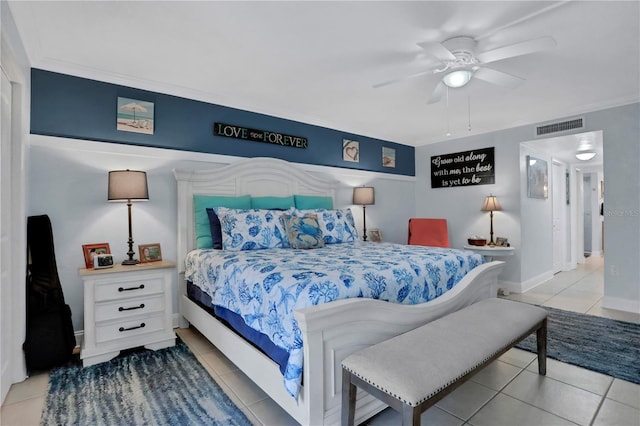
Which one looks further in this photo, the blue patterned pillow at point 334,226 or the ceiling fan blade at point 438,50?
the blue patterned pillow at point 334,226

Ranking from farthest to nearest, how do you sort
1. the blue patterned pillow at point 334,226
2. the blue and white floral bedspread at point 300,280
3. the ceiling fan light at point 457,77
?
the blue patterned pillow at point 334,226, the ceiling fan light at point 457,77, the blue and white floral bedspread at point 300,280

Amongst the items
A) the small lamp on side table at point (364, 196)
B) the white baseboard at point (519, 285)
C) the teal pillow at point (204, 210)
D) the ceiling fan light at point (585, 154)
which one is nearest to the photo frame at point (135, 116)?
the teal pillow at point (204, 210)

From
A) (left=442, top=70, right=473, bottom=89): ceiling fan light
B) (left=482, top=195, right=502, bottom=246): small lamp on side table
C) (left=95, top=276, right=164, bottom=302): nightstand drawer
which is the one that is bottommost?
(left=95, top=276, right=164, bottom=302): nightstand drawer

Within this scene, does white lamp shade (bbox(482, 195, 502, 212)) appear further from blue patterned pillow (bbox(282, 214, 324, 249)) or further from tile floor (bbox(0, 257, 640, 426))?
blue patterned pillow (bbox(282, 214, 324, 249))

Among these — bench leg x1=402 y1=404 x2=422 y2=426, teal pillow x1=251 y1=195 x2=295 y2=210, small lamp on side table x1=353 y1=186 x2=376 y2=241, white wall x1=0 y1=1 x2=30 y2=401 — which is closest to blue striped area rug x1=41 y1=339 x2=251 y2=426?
white wall x1=0 y1=1 x2=30 y2=401

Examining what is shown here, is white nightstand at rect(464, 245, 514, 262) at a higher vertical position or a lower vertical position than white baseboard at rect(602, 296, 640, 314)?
higher

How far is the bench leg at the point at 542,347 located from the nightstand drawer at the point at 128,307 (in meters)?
2.82

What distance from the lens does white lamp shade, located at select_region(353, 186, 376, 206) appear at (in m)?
4.50

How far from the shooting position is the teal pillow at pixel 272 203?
3.46 m

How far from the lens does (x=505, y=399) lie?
190cm

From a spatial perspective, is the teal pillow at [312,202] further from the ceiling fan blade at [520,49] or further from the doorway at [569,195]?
the doorway at [569,195]

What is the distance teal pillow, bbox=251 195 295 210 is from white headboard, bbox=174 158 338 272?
0.10m

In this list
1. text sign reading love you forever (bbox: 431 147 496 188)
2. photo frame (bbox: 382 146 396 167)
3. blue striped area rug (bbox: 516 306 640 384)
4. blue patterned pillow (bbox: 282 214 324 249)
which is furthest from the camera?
photo frame (bbox: 382 146 396 167)

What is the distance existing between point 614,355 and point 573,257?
440 centimetres
